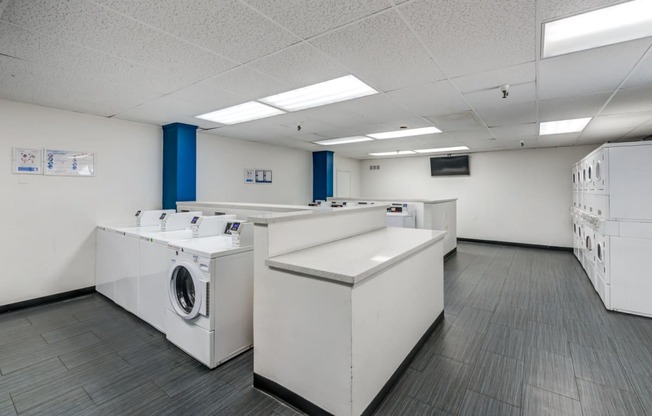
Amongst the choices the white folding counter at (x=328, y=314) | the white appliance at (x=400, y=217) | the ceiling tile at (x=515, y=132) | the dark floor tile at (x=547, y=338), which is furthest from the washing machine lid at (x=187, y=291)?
the ceiling tile at (x=515, y=132)

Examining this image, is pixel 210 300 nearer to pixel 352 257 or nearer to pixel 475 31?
pixel 352 257

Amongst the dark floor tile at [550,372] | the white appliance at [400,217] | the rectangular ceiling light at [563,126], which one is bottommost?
the dark floor tile at [550,372]

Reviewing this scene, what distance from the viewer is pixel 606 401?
184 centimetres

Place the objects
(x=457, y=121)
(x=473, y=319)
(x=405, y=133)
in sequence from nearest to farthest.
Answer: (x=473, y=319) → (x=457, y=121) → (x=405, y=133)

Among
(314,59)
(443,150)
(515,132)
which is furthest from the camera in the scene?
(443,150)

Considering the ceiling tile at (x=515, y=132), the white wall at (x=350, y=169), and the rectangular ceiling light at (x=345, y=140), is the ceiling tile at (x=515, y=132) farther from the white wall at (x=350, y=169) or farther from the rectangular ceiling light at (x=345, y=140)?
the white wall at (x=350, y=169)

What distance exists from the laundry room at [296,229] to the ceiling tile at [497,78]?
0.03 m

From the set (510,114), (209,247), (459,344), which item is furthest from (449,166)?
(209,247)

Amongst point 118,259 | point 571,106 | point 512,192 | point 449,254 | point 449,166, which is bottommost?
point 449,254

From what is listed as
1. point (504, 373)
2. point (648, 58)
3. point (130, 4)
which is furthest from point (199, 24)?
point (648, 58)

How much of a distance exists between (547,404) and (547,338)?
1045 mm

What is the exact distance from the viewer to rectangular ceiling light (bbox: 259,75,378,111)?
295 centimetres

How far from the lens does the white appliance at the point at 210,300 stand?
7.18ft

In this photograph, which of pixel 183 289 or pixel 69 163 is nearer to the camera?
pixel 183 289
